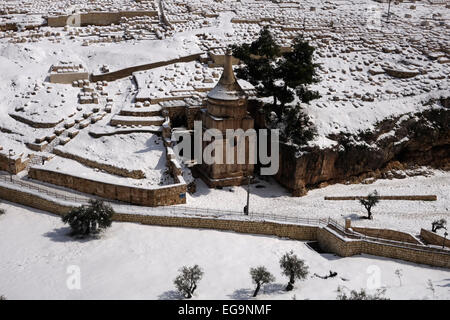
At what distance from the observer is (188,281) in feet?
54.3

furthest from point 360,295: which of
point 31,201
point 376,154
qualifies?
point 31,201

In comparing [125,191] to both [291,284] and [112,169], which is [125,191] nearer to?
[112,169]

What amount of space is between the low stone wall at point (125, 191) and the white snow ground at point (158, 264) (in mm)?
1497

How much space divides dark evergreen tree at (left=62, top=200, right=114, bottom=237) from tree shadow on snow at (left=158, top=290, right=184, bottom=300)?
4682 millimetres

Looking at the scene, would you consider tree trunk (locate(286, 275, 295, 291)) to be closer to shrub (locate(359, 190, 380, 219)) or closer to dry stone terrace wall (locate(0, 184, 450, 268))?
dry stone terrace wall (locate(0, 184, 450, 268))

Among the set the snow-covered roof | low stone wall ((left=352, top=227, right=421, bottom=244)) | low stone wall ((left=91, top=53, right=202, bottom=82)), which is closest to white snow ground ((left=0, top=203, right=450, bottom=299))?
low stone wall ((left=352, top=227, right=421, bottom=244))

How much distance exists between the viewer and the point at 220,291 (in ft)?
55.9

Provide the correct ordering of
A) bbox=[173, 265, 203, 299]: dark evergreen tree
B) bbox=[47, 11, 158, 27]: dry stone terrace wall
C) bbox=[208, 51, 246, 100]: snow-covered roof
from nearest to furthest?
1. bbox=[173, 265, 203, 299]: dark evergreen tree
2. bbox=[208, 51, 246, 100]: snow-covered roof
3. bbox=[47, 11, 158, 27]: dry stone terrace wall

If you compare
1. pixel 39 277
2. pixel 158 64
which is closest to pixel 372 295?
pixel 39 277

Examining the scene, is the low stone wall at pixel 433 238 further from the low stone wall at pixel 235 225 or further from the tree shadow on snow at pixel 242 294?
the tree shadow on snow at pixel 242 294

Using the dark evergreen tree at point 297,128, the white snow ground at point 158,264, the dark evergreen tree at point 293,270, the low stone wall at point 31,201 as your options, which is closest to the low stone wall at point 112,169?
the low stone wall at point 31,201

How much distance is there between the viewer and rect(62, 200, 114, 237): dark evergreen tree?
65.3 feet

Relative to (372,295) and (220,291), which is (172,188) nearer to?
(220,291)

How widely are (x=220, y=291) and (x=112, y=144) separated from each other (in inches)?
416
